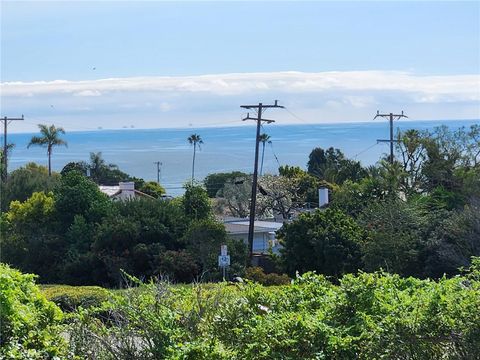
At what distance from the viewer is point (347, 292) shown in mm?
8078

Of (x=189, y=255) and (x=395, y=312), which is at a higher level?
(x=395, y=312)

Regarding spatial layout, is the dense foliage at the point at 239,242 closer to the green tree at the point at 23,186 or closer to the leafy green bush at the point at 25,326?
the green tree at the point at 23,186

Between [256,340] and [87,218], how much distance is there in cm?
2617

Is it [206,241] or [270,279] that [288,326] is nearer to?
[270,279]

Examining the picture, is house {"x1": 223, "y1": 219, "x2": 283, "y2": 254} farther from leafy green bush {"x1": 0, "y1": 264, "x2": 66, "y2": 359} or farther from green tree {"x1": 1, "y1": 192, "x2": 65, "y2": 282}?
leafy green bush {"x1": 0, "y1": 264, "x2": 66, "y2": 359}

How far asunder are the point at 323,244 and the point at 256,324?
20097 mm

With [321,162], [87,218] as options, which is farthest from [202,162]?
[87,218]

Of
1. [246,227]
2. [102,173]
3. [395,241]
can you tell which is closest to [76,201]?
[246,227]

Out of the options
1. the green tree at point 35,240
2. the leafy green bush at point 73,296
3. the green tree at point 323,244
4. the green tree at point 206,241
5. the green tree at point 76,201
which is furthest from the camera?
the green tree at point 76,201

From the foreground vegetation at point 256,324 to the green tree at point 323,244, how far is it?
18.7 meters

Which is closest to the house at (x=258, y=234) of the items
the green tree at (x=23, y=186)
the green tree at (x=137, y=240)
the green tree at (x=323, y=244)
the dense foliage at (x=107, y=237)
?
the dense foliage at (x=107, y=237)

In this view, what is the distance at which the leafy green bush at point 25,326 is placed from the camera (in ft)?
24.6

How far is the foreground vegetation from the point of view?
716 cm

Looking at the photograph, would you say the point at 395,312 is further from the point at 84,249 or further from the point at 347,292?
the point at 84,249
